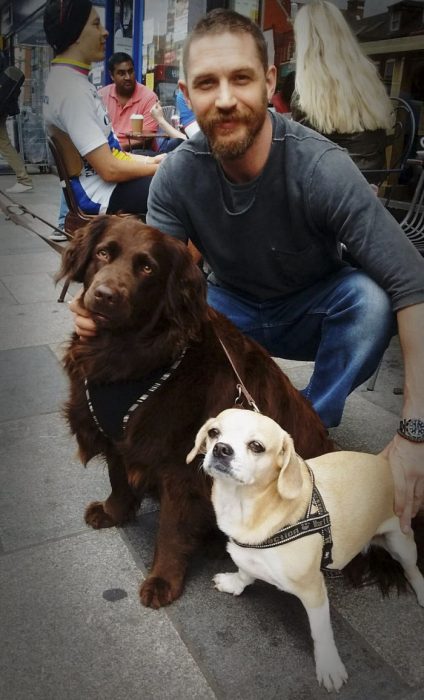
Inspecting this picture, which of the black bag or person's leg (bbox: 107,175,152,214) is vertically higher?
the black bag

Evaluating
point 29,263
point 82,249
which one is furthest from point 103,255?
point 29,263

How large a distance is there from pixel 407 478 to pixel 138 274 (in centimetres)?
93

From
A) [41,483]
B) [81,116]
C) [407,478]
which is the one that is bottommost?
[41,483]

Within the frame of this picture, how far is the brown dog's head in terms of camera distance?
1.50 meters

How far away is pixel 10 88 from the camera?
254cm

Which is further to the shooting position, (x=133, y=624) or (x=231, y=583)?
(x=231, y=583)

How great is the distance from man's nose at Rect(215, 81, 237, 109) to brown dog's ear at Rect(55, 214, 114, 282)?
577 millimetres

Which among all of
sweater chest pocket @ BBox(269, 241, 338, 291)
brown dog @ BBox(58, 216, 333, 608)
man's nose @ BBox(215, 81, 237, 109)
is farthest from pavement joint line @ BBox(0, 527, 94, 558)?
man's nose @ BBox(215, 81, 237, 109)

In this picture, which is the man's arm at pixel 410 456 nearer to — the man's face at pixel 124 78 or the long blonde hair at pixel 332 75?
the long blonde hair at pixel 332 75

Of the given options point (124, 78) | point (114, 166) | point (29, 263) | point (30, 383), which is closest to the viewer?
point (30, 383)

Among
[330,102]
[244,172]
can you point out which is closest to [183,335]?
[244,172]

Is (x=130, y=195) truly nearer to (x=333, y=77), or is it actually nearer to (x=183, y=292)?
(x=333, y=77)

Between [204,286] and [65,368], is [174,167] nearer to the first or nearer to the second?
[204,286]

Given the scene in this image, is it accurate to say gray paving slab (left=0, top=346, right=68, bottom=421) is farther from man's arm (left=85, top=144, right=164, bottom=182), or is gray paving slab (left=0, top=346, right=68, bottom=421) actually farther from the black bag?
the black bag
